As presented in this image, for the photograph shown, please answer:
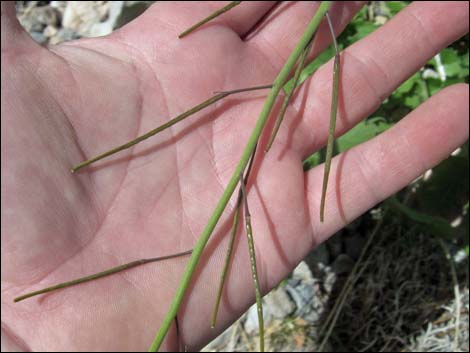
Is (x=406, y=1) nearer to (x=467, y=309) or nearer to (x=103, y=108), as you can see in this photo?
(x=467, y=309)

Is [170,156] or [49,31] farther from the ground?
[170,156]

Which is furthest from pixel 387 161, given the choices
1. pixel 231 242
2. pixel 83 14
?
pixel 83 14

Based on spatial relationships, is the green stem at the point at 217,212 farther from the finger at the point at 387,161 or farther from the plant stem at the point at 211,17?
the finger at the point at 387,161

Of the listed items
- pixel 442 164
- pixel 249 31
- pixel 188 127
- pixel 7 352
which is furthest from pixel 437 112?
pixel 7 352

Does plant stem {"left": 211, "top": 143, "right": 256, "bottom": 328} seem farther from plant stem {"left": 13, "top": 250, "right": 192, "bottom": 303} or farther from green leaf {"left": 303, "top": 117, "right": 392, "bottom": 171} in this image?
green leaf {"left": 303, "top": 117, "right": 392, "bottom": 171}

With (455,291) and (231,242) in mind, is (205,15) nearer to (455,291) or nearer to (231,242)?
(231,242)

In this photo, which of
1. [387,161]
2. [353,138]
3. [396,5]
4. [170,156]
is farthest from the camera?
[396,5]

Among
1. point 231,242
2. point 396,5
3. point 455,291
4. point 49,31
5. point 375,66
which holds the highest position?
point 396,5
